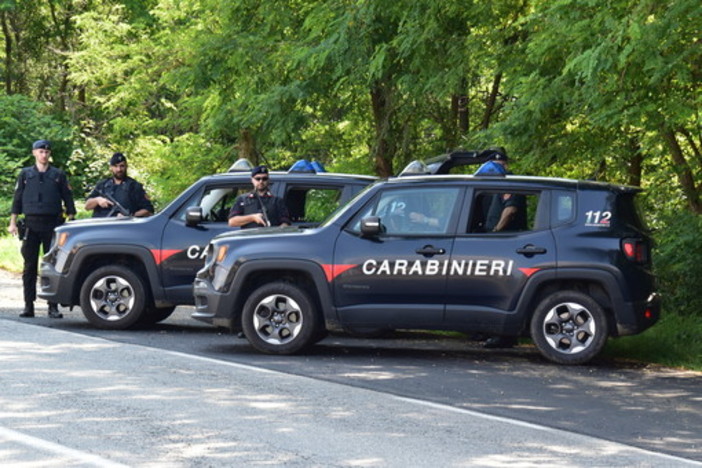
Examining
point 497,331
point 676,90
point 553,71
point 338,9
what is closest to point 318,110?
point 338,9

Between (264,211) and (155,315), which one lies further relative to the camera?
(155,315)

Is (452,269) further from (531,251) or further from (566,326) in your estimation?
(566,326)

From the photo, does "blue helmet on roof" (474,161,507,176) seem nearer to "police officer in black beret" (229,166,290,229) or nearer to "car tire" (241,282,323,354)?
"car tire" (241,282,323,354)

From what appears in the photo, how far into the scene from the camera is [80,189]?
41.1 metres

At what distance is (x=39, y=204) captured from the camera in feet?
47.6

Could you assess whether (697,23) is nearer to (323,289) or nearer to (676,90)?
(676,90)

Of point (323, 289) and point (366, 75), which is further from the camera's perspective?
point (366, 75)

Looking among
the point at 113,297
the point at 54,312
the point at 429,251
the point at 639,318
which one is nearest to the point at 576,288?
the point at 639,318

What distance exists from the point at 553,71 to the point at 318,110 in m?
7.27

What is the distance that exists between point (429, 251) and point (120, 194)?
15.6 ft

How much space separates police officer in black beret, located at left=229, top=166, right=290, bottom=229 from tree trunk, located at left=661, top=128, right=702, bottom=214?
447cm

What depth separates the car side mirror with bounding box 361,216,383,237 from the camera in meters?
11.5

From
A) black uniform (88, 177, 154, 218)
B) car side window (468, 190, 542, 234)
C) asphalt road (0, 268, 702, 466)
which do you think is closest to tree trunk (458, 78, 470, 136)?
black uniform (88, 177, 154, 218)

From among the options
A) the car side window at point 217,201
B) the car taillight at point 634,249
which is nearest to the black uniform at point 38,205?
the car side window at point 217,201
